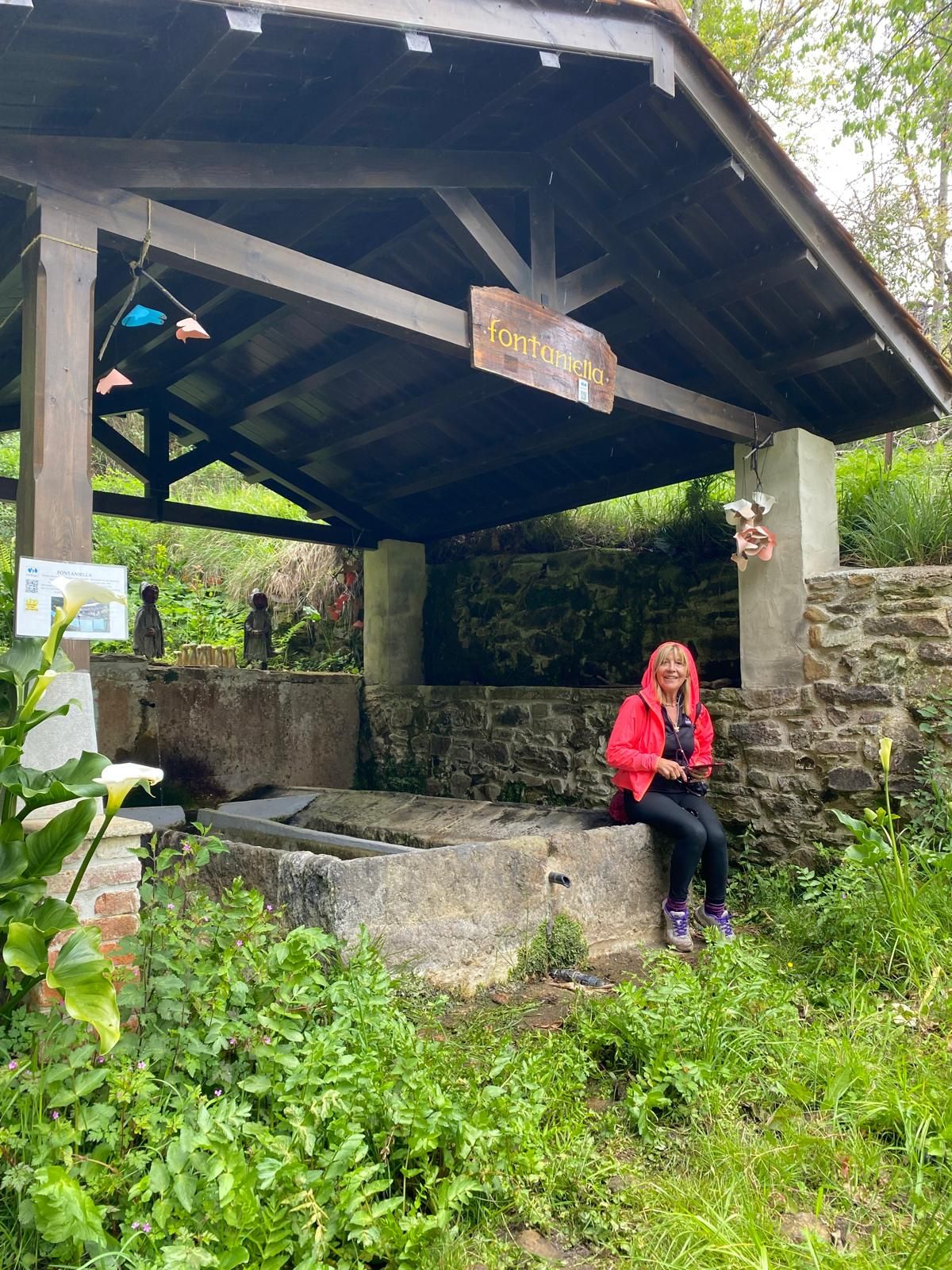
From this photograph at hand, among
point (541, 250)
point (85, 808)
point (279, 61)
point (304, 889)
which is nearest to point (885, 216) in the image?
point (541, 250)

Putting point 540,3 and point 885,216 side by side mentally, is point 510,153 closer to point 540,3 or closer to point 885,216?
point 540,3

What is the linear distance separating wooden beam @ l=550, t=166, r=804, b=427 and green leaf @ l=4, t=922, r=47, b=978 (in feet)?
12.6

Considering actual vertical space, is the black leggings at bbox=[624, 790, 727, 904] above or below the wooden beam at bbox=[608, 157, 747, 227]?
below

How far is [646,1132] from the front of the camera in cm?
244

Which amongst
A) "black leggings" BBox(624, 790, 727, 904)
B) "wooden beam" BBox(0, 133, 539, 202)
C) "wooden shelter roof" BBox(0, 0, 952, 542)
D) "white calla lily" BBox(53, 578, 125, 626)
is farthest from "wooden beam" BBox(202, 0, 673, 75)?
"black leggings" BBox(624, 790, 727, 904)

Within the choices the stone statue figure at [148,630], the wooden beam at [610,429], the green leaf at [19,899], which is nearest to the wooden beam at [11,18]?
the green leaf at [19,899]

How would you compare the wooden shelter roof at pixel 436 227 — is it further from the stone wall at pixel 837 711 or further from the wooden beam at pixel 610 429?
the stone wall at pixel 837 711

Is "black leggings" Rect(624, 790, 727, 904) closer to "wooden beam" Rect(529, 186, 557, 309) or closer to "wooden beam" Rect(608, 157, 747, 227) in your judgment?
"wooden beam" Rect(529, 186, 557, 309)

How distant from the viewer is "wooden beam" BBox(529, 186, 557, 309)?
164 inches

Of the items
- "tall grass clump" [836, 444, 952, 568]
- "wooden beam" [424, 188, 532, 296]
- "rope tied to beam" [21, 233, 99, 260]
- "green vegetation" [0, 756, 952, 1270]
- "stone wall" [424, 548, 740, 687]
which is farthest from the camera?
"stone wall" [424, 548, 740, 687]

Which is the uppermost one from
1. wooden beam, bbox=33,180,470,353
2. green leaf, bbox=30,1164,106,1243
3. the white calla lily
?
wooden beam, bbox=33,180,470,353

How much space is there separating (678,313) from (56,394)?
10.6ft

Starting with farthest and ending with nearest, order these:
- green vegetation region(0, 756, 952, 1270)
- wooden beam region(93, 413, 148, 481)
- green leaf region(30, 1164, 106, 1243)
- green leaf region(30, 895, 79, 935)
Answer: wooden beam region(93, 413, 148, 481) → green leaf region(30, 895, 79, 935) → green vegetation region(0, 756, 952, 1270) → green leaf region(30, 1164, 106, 1243)

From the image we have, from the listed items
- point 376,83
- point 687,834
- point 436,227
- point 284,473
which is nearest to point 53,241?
point 376,83
